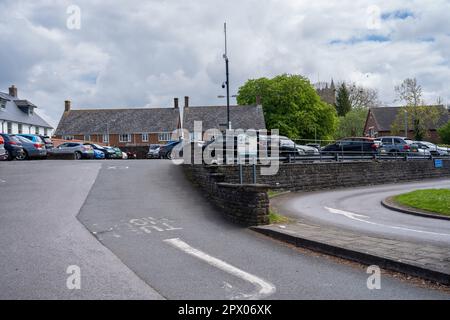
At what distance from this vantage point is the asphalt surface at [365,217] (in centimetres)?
1024

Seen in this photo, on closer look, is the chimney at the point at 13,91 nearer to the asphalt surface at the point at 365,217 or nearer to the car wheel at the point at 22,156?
the car wheel at the point at 22,156

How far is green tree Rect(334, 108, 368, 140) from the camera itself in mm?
82500

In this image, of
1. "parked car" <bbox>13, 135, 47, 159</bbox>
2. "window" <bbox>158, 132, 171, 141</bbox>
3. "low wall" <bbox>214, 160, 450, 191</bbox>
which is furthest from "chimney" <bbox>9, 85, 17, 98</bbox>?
"low wall" <bbox>214, 160, 450, 191</bbox>

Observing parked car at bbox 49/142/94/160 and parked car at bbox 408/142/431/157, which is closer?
parked car at bbox 49/142/94/160

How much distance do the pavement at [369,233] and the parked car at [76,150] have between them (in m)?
17.5

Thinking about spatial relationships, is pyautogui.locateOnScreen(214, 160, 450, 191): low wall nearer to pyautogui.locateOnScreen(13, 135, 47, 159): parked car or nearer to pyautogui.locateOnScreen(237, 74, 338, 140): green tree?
pyautogui.locateOnScreen(13, 135, 47, 159): parked car

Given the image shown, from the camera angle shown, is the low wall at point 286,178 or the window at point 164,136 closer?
the low wall at point 286,178

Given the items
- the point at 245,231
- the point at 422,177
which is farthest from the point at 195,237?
the point at 422,177

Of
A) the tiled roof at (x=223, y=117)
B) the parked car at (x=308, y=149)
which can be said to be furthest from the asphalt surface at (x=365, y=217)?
the tiled roof at (x=223, y=117)

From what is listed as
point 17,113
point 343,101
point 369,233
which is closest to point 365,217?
point 369,233

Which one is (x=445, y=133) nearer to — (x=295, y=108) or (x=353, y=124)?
(x=353, y=124)

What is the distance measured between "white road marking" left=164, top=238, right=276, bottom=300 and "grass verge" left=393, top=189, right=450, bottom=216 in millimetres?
10451
